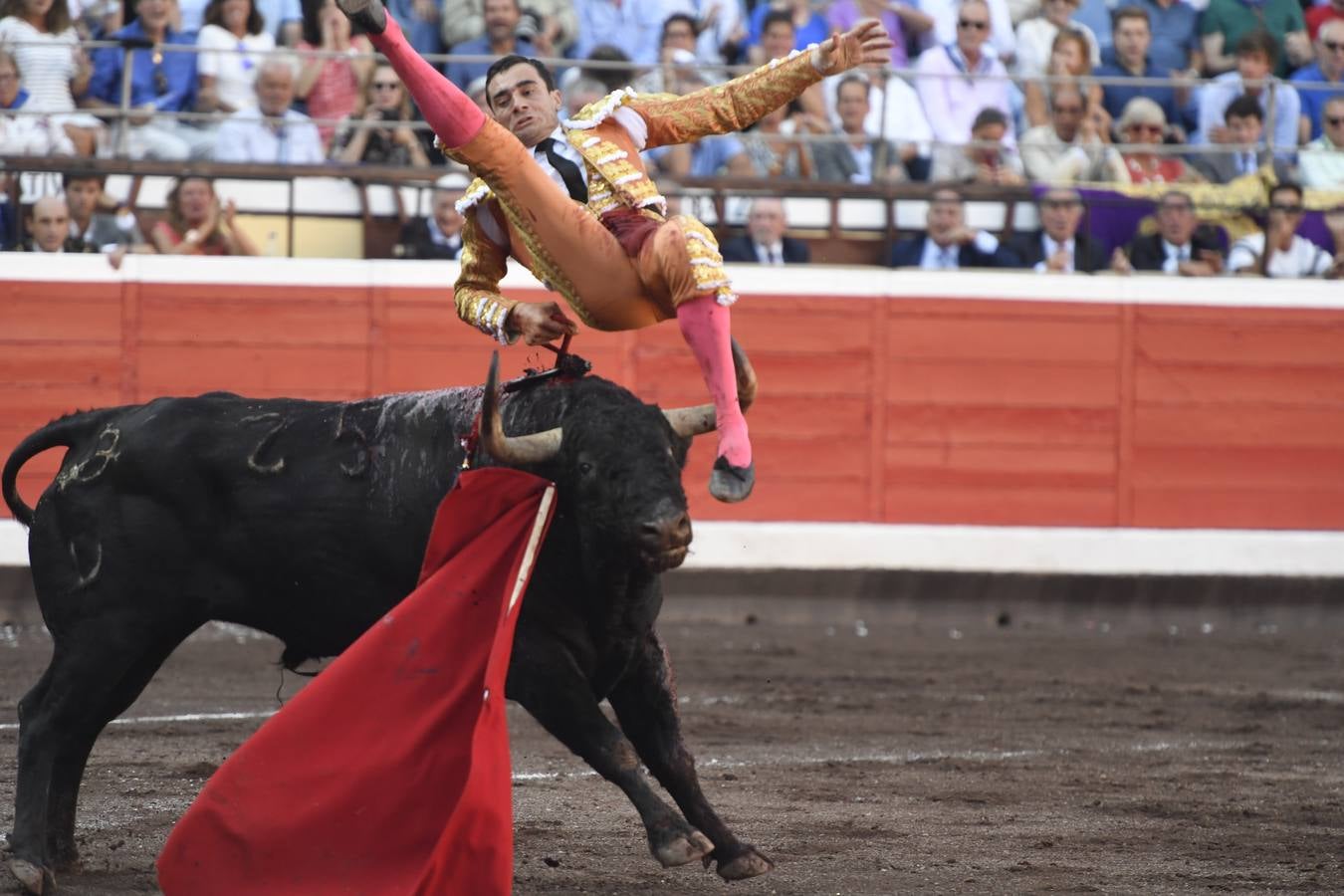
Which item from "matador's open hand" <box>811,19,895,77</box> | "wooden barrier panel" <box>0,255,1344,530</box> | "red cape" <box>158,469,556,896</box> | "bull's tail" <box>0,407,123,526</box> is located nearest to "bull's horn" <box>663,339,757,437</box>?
"red cape" <box>158,469,556,896</box>

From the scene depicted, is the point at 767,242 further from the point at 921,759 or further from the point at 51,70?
the point at 921,759

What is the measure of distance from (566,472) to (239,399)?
2.66ft

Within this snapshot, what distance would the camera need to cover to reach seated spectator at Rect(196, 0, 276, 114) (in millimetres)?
7980

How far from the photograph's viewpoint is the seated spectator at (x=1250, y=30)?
9.21m

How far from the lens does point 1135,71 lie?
8.98 m

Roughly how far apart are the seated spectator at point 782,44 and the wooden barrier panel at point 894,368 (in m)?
0.72

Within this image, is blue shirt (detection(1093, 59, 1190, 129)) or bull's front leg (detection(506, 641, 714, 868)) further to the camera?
blue shirt (detection(1093, 59, 1190, 129))

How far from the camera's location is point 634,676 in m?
3.60

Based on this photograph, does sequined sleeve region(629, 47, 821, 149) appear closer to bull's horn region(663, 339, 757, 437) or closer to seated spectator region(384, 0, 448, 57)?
bull's horn region(663, 339, 757, 437)

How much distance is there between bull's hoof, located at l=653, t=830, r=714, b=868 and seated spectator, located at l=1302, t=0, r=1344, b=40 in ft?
24.0

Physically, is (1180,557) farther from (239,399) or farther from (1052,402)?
(239,399)

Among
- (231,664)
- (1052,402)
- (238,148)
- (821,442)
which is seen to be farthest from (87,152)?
(1052,402)

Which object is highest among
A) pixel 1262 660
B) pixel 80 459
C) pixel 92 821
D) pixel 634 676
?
pixel 80 459

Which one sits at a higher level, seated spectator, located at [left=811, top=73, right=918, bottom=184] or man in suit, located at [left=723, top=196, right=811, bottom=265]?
seated spectator, located at [left=811, top=73, right=918, bottom=184]
